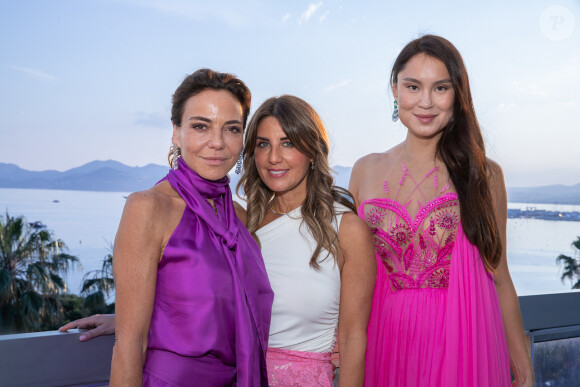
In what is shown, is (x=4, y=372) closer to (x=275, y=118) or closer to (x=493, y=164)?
(x=275, y=118)

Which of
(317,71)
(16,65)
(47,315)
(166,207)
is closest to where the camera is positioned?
(166,207)

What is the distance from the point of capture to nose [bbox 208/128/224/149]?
189cm

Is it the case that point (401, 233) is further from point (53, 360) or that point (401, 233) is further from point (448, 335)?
point (53, 360)

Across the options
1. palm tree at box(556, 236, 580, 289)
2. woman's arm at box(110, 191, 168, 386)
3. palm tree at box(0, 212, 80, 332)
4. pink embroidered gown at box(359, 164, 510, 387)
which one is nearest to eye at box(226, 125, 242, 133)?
woman's arm at box(110, 191, 168, 386)

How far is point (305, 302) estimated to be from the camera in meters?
2.10

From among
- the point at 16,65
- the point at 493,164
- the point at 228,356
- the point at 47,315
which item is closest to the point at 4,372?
the point at 228,356

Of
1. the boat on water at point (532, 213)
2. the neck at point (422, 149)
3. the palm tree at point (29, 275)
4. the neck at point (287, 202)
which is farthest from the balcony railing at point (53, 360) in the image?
the palm tree at point (29, 275)

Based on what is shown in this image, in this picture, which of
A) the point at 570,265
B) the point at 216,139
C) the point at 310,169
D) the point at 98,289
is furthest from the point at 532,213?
the point at 216,139

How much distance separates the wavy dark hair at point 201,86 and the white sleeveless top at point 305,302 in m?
0.62

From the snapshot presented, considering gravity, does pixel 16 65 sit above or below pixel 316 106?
above

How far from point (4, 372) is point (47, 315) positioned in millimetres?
24320

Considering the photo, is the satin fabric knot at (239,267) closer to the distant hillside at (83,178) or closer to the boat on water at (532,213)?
the boat on water at (532,213)

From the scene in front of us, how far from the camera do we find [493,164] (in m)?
2.38

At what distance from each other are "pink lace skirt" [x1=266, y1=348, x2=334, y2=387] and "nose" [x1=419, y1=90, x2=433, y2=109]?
1.07 m
